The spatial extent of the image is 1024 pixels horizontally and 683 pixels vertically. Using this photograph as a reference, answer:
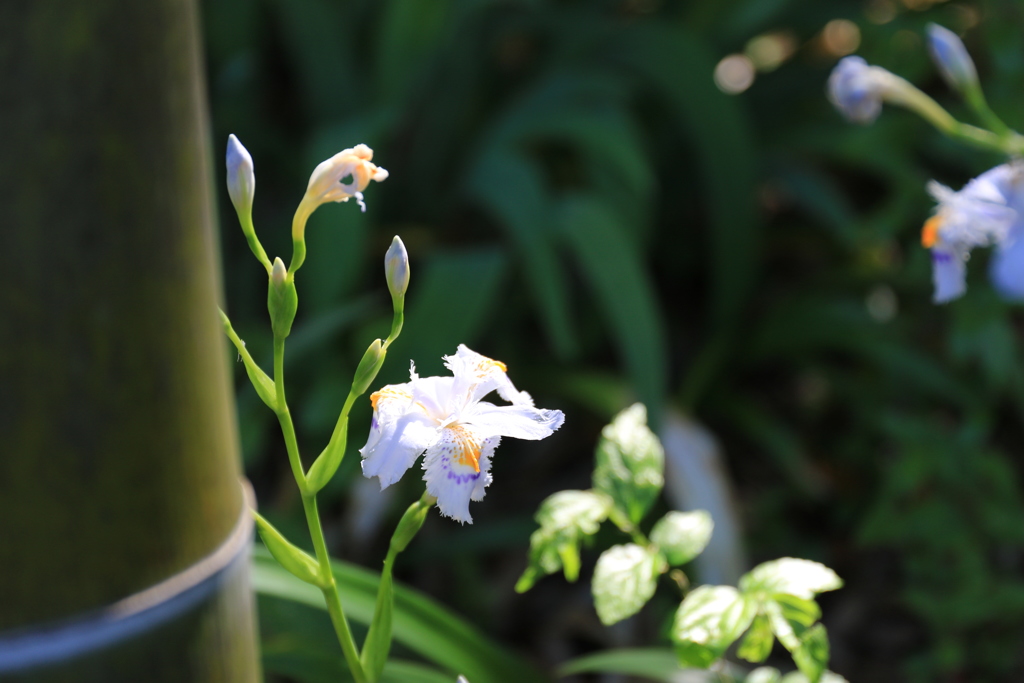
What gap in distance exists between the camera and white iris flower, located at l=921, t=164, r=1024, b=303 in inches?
20.2

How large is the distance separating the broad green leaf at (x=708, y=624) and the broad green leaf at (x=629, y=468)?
0.18 feet

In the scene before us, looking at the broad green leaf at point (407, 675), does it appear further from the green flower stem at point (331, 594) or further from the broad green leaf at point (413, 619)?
the green flower stem at point (331, 594)

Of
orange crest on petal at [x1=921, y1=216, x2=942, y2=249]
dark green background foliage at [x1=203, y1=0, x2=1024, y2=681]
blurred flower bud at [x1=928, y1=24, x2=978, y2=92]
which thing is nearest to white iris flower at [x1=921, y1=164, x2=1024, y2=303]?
orange crest on petal at [x1=921, y1=216, x2=942, y2=249]

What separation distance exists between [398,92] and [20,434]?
1209 mm

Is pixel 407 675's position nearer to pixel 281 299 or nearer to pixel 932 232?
pixel 281 299

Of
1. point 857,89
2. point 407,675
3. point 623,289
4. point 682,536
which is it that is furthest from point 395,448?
point 623,289

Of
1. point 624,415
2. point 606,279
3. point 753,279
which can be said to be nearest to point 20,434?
point 624,415

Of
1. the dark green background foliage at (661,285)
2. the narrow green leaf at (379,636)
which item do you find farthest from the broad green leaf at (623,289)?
the narrow green leaf at (379,636)

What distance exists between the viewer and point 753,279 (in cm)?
148

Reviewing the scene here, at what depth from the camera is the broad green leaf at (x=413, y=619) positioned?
67cm

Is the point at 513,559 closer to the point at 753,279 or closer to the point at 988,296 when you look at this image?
the point at 753,279

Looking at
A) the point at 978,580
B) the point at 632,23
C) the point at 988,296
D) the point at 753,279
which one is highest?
the point at 632,23

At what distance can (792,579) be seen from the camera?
46 cm

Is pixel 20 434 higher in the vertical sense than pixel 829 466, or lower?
higher
